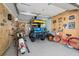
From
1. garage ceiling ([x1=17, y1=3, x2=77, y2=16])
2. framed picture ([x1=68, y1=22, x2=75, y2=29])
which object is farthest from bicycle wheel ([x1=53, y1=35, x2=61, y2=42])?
garage ceiling ([x1=17, y1=3, x2=77, y2=16])

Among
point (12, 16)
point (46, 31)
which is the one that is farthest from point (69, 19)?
point (12, 16)

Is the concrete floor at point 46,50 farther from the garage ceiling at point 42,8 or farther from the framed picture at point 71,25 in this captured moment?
the garage ceiling at point 42,8

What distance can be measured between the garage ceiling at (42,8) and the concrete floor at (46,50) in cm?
52

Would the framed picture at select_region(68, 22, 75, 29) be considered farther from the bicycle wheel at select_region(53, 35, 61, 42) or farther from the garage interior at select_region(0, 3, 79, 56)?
the bicycle wheel at select_region(53, 35, 61, 42)

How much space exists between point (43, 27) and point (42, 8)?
34 cm

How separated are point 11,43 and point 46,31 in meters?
0.66

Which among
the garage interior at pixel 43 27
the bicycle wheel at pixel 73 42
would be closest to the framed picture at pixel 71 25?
the garage interior at pixel 43 27

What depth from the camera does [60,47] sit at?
6.26 ft

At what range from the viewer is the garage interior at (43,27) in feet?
5.99

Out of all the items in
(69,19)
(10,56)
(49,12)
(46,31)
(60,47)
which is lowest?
(10,56)

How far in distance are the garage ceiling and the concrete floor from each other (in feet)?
1.69

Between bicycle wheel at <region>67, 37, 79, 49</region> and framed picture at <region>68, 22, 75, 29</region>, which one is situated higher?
framed picture at <region>68, 22, 75, 29</region>

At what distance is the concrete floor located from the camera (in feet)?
6.02

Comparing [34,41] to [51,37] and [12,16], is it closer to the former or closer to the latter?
[51,37]
